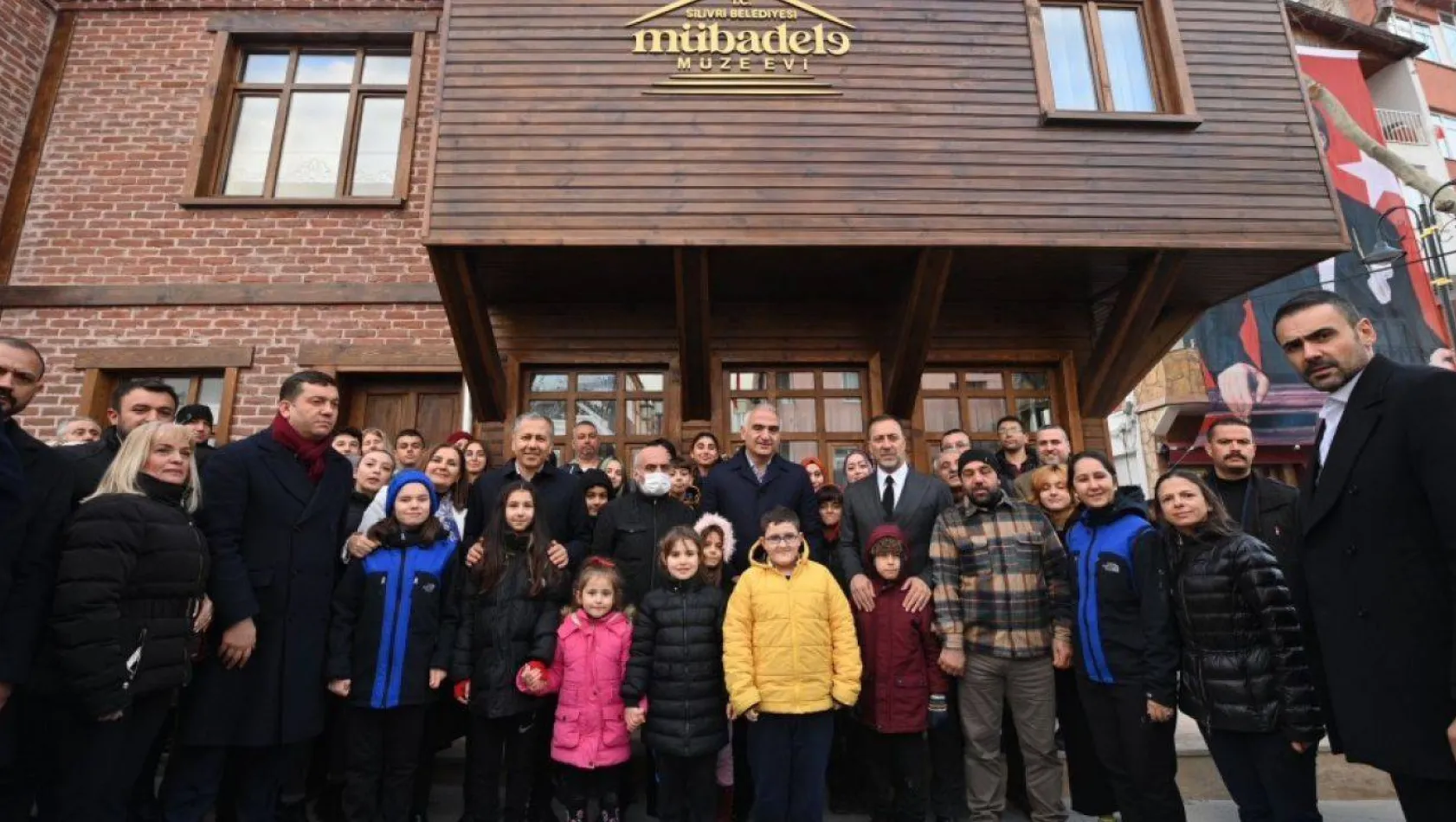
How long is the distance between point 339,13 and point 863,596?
7.81 m

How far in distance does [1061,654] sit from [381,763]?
314 centimetres

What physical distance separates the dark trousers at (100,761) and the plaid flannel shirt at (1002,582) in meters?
3.22

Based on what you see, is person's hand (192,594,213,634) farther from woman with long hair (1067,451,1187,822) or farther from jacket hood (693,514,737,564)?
woman with long hair (1067,451,1187,822)

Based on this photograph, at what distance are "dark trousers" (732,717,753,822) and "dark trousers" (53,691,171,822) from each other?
7.89 feet

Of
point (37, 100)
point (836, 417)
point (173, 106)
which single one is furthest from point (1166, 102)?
point (37, 100)

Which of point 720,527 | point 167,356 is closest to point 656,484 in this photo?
point 720,527

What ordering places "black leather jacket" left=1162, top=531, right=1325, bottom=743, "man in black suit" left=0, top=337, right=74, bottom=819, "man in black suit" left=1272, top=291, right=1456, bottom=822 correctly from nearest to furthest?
"man in black suit" left=1272, top=291, right=1456, bottom=822, "man in black suit" left=0, top=337, right=74, bottom=819, "black leather jacket" left=1162, top=531, right=1325, bottom=743

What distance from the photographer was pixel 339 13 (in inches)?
277

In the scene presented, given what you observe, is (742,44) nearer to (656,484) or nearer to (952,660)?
(656,484)

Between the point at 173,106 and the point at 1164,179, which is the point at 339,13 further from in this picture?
the point at 1164,179

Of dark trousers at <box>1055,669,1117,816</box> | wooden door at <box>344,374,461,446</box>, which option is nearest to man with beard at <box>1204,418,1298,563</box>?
dark trousers at <box>1055,669,1117,816</box>

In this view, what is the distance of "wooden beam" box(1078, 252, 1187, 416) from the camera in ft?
18.0

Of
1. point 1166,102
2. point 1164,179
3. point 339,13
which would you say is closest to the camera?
point 1164,179

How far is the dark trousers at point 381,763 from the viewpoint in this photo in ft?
9.49
